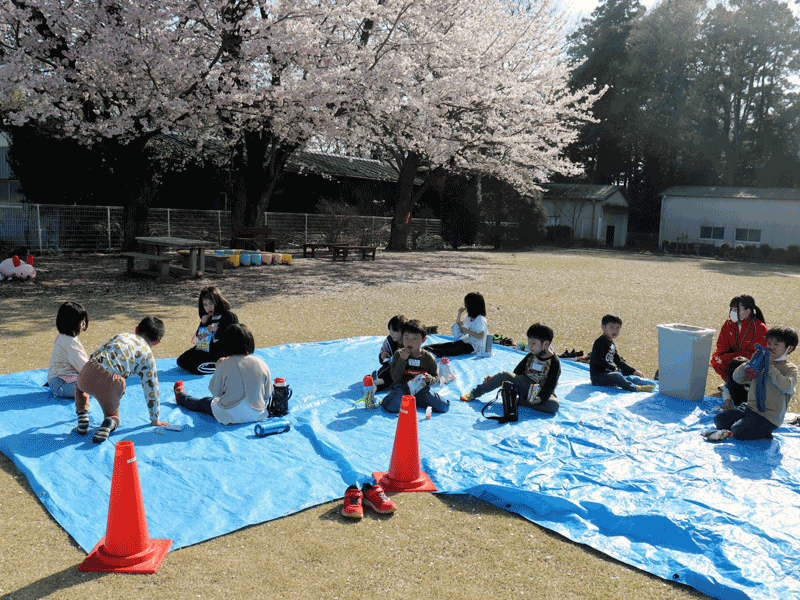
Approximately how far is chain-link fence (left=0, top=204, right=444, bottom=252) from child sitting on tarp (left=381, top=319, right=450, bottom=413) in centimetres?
1530

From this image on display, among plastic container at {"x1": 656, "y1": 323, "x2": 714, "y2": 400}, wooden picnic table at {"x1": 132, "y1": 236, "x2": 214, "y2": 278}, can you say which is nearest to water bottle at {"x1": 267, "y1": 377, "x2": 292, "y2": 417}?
plastic container at {"x1": 656, "y1": 323, "x2": 714, "y2": 400}

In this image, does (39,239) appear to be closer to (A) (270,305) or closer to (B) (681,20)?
(A) (270,305)

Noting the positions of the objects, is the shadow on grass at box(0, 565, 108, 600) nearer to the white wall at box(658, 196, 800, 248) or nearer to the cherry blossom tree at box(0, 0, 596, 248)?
the cherry blossom tree at box(0, 0, 596, 248)

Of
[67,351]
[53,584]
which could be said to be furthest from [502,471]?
[67,351]

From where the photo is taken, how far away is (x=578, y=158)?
48781mm

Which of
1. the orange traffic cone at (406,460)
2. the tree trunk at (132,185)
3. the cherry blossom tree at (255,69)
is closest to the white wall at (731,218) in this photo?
the cherry blossom tree at (255,69)

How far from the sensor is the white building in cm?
3712

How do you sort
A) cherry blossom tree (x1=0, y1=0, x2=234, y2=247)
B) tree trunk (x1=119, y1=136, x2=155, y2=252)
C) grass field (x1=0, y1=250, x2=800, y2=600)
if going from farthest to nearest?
tree trunk (x1=119, y1=136, x2=155, y2=252) < cherry blossom tree (x1=0, y1=0, x2=234, y2=247) < grass field (x1=0, y1=250, x2=800, y2=600)

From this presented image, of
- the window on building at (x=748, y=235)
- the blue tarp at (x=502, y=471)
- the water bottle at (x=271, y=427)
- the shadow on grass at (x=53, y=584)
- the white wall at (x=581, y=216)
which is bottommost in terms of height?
the shadow on grass at (x=53, y=584)

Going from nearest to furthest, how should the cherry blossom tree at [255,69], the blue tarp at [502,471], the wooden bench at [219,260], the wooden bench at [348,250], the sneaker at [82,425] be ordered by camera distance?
the blue tarp at [502,471] < the sneaker at [82,425] < the cherry blossom tree at [255,69] < the wooden bench at [219,260] < the wooden bench at [348,250]

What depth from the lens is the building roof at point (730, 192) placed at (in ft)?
122

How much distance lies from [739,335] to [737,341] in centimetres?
7

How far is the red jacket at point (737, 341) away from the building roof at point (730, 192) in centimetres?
3692

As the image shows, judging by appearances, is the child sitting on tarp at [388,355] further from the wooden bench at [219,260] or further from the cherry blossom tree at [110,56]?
the wooden bench at [219,260]
